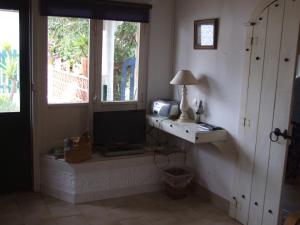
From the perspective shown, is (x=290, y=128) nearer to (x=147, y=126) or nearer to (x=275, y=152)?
(x=275, y=152)

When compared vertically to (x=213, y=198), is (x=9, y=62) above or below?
above

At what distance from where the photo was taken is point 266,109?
9.93 ft

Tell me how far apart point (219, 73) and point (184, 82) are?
1.19 feet

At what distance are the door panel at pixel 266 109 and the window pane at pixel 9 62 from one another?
2350 mm

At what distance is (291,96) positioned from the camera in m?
2.80

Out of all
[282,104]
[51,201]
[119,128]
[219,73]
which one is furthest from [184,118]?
[51,201]

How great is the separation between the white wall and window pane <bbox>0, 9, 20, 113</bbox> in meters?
1.76

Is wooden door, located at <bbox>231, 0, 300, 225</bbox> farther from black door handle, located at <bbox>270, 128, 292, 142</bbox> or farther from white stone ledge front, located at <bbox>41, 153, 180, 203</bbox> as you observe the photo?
white stone ledge front, located at <bbox>41, 153, 180, 203</bbox>

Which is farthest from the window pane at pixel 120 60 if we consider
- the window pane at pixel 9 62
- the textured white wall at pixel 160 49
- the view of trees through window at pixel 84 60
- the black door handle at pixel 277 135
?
the black door handle at pixel 277 135

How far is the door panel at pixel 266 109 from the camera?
2912mm

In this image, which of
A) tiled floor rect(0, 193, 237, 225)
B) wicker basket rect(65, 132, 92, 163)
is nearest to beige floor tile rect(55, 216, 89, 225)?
tiled floor rect(0, 193, 237, 225)

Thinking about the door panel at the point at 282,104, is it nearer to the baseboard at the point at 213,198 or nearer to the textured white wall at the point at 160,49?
the baseboard at the point at 213,198

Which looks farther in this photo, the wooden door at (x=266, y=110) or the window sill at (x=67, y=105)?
the window sill at (x=67, y=105)

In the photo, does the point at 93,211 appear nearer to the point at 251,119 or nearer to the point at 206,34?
the point at 251,119
